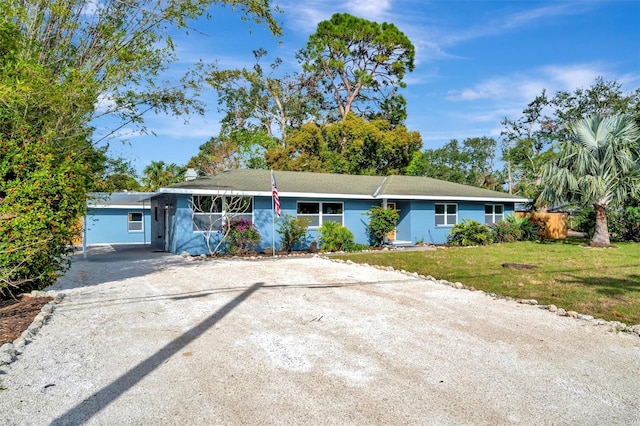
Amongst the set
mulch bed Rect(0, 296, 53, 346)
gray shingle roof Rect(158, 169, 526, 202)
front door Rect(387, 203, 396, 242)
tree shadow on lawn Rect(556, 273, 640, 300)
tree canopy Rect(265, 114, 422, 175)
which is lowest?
tree shadow on lawn Rect(556, 273, 640, 300)

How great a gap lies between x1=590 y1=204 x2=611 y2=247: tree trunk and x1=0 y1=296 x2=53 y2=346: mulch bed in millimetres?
18840

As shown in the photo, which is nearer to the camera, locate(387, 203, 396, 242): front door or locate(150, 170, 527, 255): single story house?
locate(150, 170, 527, 255): single story house

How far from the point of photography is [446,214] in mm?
20609

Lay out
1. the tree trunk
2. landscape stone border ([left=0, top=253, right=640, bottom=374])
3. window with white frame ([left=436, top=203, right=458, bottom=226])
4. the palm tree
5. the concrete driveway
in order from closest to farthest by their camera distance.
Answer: the concrete driveway
landscape stone border ([left=0, top=253, right=640, bottom=374])
the palm tree
the tree trunk
window with white frame ([left=436, top=203, right=458, bottom=226])

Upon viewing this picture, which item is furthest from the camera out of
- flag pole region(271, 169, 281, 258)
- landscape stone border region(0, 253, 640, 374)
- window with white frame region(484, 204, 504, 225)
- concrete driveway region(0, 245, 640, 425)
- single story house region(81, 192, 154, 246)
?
single story house region(81, 192, 154, 246)

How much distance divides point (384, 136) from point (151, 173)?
54.2 feet

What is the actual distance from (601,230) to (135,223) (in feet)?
74.6

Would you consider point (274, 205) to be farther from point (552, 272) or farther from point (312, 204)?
point (552, 272)

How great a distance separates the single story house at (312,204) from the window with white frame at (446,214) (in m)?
0.05

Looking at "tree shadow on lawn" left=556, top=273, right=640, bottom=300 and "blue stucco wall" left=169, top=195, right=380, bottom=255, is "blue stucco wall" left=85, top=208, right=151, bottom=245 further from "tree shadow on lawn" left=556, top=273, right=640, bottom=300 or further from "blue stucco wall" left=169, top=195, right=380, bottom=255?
"tree shadow on lawn" left=556, top=273, right=640, bottom=300

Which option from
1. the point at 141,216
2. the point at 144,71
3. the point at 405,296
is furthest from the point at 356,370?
the point at 141,216

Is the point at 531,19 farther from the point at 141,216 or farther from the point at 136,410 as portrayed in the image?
the point at 141,216

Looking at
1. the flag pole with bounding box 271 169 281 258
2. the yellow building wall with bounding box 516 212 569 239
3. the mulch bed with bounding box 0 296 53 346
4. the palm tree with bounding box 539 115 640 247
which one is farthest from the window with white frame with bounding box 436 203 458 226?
the mulch bed with bounding box 0 296 53 346

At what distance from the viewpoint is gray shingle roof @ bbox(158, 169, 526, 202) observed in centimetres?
1581
